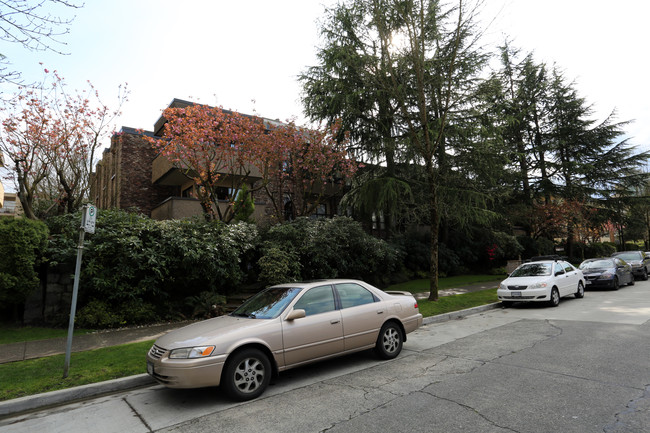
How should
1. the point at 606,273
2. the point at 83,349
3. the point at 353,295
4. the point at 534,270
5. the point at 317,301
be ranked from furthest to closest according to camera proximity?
the point at 606,273 < the point at 534,270 < the point at 83,349 < the point at 353,295 < the point at 317,301

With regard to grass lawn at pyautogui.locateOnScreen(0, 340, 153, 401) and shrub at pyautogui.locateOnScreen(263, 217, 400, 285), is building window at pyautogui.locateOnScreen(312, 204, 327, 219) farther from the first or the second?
grass lawn at pyautogui.locateOnScreen(0, 340, 153, 401)

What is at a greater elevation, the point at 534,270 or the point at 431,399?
the point at 534,270

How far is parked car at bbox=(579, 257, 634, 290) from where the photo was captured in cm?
1471

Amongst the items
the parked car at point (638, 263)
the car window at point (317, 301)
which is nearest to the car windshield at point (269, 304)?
the car window at point (317, 301)

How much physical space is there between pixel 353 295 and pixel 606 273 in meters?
14.2

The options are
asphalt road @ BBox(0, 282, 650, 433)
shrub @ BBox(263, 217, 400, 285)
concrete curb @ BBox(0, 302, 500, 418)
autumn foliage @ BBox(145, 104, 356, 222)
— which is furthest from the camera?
autumn foliage @ BBox(145, 104, 356, 222)

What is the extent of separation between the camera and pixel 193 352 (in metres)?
4.34

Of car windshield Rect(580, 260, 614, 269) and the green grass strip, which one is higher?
car windshield Rect(580, 260, 614, 269)

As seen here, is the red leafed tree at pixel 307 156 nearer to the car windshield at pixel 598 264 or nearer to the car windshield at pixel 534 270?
the car windshield at pixel 534 270

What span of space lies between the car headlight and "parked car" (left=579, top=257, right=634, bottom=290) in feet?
52.7

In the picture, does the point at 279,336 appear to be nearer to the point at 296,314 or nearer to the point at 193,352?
the point at 296,314

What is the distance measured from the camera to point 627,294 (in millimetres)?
13094

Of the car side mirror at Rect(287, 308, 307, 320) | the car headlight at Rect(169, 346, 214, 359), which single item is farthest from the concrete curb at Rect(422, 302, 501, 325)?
the car headlight at Rect(169, 346, 214, 359)

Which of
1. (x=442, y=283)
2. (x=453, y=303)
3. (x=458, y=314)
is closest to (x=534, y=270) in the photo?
(x=453, y=303)
